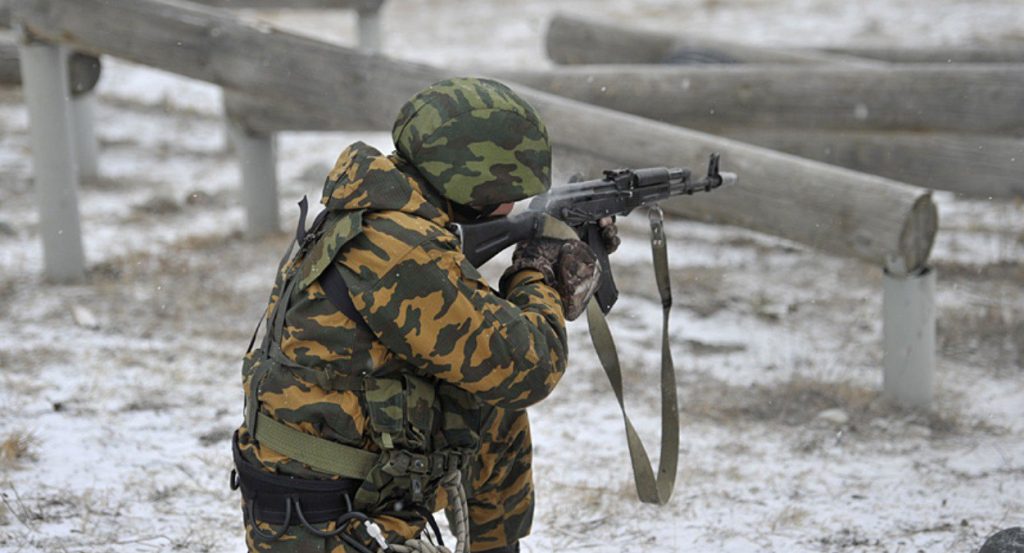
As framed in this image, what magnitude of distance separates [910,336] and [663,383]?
182 cm

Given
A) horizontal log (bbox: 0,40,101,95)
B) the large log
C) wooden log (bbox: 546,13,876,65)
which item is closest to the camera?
the large log

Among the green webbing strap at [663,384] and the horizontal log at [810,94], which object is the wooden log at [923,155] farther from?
the green webbing strap at [663,384]

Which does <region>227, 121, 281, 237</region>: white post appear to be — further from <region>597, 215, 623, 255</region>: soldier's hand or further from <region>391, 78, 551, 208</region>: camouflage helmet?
<region>391, 78, 551, 208</region>: camouflage helmet

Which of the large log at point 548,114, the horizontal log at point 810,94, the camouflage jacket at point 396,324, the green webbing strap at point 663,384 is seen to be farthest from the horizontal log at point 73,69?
the camouflage jacket at point 396,324

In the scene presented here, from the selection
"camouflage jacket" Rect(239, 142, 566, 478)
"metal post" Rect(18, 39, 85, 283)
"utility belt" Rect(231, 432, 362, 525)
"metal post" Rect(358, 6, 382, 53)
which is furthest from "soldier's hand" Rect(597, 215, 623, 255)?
"metal post" Rect(358, 6, 382, 53)

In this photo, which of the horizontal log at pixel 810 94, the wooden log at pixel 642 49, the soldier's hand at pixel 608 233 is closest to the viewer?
the soldier's hand at pixel 608 233

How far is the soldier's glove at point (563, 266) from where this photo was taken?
116 inches

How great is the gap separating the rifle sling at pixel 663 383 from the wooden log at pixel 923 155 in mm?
3649

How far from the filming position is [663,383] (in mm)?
3773

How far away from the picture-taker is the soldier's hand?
3225 millimetres

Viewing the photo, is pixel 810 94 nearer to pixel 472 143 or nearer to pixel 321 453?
pixel 472 143

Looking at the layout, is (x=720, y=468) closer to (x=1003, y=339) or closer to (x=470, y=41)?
(x=1003, y=339)

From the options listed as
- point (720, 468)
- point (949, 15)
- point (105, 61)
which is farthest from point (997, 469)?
point (105, 61)

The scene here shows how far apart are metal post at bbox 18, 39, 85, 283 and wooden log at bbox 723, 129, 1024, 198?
156 inches
